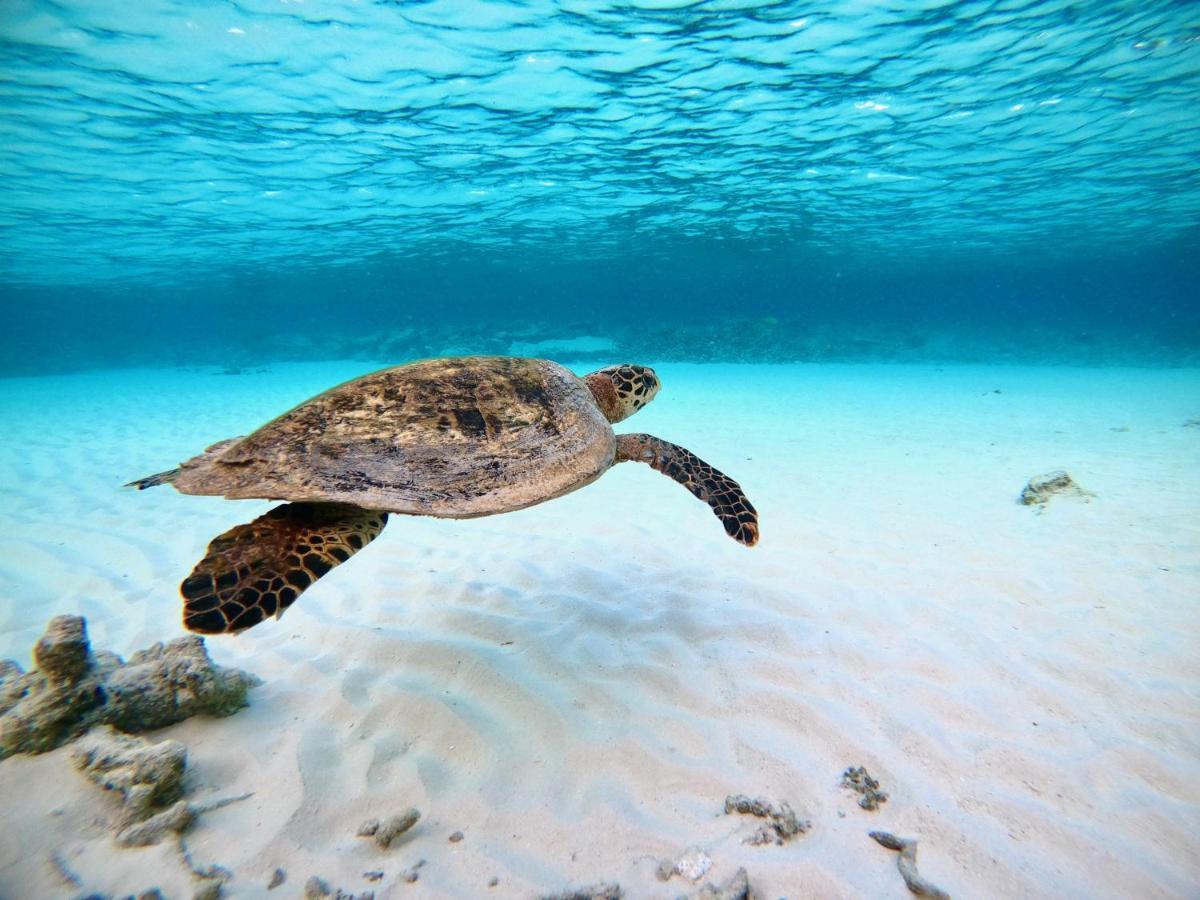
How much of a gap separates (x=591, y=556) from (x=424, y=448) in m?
2.60

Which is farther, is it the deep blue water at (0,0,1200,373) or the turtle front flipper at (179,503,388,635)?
the deep blue water at (0,0,1200,373)

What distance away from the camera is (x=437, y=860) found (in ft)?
6.89

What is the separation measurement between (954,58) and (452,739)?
1794cm

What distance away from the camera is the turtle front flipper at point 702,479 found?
351 centimetres

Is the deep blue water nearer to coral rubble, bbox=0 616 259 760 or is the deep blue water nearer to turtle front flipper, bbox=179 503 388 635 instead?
turtle front flipper, bbox=179 503 388 635

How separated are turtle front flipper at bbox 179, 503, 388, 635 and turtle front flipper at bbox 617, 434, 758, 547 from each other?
2.08m

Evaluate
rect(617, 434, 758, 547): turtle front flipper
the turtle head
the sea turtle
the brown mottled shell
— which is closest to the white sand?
rect(617, 434, 758, 547): turtle front flipper

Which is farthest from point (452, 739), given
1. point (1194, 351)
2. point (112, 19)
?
point (1194, 351)

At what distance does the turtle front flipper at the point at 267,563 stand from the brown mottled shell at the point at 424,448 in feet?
0.69

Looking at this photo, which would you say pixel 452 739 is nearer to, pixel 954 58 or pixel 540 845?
pixel 540 845

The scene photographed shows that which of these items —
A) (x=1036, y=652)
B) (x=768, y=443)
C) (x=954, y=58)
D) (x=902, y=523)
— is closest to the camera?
(x=1036, y=652)

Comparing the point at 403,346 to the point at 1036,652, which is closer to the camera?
the point at 1036,652

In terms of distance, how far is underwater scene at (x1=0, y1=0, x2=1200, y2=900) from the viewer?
7.14 ft

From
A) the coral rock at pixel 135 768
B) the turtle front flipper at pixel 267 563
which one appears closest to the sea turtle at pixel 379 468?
the turtle front flipper at pixel 267 563
